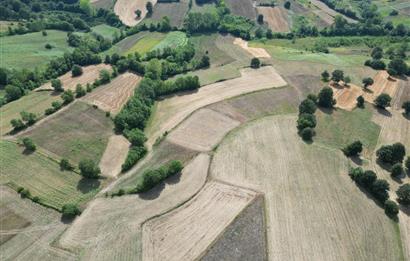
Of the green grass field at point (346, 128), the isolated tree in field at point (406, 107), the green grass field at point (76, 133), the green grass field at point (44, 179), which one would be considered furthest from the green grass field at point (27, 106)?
the isolated tree in field at point (406, 107)

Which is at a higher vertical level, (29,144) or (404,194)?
(29,144)

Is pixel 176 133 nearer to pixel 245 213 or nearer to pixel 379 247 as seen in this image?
pixel 245 213

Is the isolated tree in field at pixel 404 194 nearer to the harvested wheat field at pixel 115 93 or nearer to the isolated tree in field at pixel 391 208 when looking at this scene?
the isolated tree in field at pixel 391 208

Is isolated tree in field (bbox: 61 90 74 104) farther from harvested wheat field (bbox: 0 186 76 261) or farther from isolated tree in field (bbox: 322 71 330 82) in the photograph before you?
isolated tree in field (bbox: 322 71 330 82)

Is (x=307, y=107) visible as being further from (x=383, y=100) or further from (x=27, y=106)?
(x=27, y=106)

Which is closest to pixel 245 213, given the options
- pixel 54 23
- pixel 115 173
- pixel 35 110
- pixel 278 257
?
pixel 278 257

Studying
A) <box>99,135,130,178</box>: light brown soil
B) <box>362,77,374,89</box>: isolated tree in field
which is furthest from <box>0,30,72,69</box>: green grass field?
<box>362,77,374,89</box>: isolated tree in field

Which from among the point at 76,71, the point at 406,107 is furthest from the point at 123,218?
the point at 406,107
